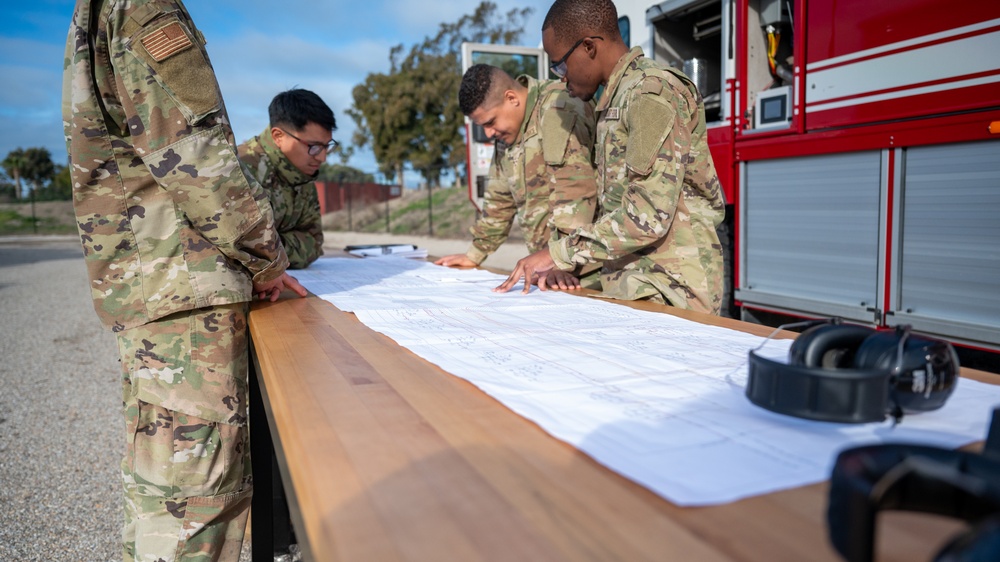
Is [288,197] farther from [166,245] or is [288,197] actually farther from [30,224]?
[30,224]

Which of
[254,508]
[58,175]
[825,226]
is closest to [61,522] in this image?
[254,508]

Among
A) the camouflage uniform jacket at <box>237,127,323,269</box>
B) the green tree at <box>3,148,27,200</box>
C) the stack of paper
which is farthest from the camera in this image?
the green tree at <box>3,148,27,200</box>

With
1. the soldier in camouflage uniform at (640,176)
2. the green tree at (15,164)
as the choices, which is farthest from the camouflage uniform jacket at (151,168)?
the green tree at (15,164)

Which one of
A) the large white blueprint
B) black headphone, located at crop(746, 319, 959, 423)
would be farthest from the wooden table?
black headphone, located at crop(746, 319, 959, 423)

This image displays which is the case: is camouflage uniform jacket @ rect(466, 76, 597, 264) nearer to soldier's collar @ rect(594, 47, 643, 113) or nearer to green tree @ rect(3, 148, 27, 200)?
soldier's collar @ rect(594, 47, 643, 113)

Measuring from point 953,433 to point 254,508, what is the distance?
5.85ft

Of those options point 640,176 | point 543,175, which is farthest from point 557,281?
point 543,175

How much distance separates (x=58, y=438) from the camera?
11.7ft

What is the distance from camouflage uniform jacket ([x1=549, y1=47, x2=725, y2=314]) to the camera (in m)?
1.75

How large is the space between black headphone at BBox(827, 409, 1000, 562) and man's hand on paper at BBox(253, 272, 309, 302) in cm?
158

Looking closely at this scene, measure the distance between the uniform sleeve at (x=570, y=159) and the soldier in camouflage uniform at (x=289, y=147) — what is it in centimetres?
93

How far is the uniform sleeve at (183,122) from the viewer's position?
1.31 m

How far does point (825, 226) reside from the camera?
11.4ft

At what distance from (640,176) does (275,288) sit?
111cm
